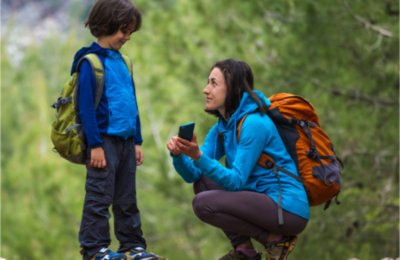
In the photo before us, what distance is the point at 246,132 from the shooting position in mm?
4367

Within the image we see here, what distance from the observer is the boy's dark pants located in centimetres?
446

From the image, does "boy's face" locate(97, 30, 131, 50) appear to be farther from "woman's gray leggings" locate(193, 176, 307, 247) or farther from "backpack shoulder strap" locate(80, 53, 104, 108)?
"woman's gray leggings" locate(193, 176, 307, 247)

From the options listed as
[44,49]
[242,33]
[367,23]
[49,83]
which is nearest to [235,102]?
[367,23]

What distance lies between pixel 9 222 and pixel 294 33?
14384 mm

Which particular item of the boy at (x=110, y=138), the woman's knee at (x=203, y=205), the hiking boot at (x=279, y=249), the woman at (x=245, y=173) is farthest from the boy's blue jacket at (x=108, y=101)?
the hiking boot at (x=279, y=249)

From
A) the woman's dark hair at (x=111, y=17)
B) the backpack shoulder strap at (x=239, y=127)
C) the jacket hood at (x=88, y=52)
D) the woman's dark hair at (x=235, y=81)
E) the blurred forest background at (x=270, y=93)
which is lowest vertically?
the blurred forest background at (x=270, y=93)

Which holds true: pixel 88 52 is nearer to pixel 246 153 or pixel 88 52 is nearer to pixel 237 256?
pixel 246 153

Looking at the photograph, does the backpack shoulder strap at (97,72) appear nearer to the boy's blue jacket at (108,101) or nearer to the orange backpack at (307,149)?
the boy's blue jacket at (108,101)

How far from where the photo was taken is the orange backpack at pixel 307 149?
14.5 feet

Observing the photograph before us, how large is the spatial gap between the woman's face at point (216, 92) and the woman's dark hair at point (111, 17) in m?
0.54

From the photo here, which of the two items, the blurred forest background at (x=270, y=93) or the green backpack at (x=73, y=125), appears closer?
the green backpack at (x=73, y=125)

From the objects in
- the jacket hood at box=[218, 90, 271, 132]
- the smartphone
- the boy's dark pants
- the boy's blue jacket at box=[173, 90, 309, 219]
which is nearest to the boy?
the boy's dark pants

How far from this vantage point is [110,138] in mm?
4508

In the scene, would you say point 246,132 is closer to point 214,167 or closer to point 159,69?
point 214,167
